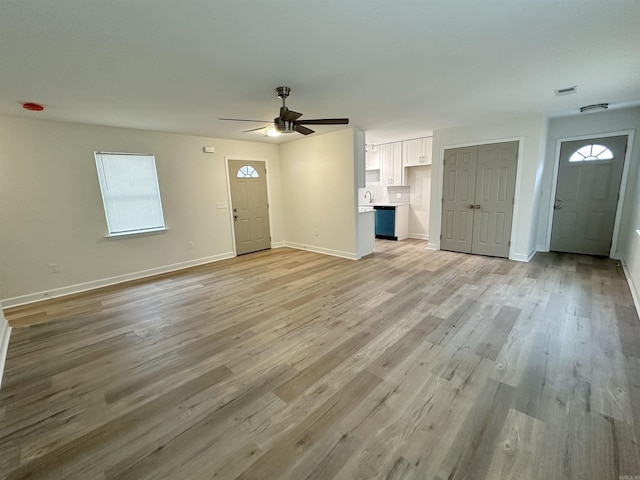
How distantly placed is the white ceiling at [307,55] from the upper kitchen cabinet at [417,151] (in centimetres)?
238

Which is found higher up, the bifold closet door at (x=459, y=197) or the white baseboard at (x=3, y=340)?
the bifold closet door at (x=459, y=197)

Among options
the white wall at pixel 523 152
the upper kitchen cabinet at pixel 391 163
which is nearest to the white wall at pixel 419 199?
the upper kitchen cabinet at pixel 391 163

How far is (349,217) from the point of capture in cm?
527

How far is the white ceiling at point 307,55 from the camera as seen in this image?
1.67 meters

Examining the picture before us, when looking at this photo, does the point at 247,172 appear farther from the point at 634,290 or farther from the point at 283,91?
the point at 634,290

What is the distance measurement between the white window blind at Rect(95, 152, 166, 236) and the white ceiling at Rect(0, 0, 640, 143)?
780 mm

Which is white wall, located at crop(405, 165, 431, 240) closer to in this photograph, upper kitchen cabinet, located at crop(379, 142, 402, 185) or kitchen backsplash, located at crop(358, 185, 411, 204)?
kitchen backsplash, located at crop(358, 185, 411, 204)

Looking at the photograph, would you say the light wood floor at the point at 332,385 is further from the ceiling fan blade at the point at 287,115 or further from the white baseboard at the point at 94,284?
the ceiling fan blade at the point at 287,115

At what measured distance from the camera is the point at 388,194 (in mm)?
7395

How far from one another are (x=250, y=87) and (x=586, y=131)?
5.65 metres

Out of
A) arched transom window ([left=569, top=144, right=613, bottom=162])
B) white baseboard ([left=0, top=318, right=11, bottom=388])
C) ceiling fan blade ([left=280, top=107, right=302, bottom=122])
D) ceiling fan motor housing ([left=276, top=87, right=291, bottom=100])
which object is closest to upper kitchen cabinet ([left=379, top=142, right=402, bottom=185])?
arched transom window ([left=569, top=144, right=613, bottom=162])

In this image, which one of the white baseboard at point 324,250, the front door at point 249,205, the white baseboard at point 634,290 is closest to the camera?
the white baseboard at point 634,290

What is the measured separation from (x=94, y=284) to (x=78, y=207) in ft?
3.93

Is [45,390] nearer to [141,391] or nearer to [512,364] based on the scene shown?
[141,391]
